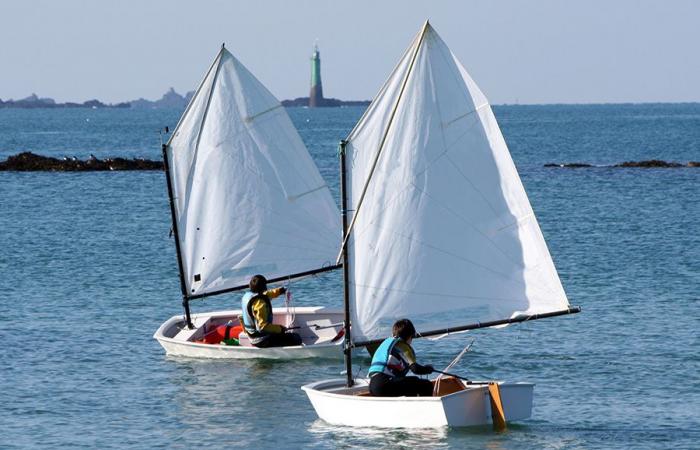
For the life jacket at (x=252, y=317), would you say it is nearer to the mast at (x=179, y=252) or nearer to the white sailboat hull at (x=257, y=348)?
the white sailboat hull at (x=257, y=348)

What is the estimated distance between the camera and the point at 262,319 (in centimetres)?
3128

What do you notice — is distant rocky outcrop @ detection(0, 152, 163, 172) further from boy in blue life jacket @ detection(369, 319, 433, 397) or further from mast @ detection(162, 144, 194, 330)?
boy in blue life jacket @ detection(369, 319, 433, 397)

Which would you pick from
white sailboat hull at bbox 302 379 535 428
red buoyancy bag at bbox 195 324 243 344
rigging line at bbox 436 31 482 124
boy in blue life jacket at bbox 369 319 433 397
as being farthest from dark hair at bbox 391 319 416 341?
red buoyancy bag at bbox 195 324 243 344

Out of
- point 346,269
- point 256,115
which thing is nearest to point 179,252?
point 256,115

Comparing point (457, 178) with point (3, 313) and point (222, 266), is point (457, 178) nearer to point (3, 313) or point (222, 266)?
point (222, 266)

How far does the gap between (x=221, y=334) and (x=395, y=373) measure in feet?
32.3

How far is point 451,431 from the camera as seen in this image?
24.1m

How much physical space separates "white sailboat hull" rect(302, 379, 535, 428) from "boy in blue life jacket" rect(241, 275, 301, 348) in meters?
5.98

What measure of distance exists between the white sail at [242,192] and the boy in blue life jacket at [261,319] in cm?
317

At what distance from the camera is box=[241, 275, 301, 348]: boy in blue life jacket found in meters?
31.0

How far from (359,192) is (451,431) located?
4.65 meters

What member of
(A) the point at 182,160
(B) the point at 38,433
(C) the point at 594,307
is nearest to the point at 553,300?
(B) the point at 38,433

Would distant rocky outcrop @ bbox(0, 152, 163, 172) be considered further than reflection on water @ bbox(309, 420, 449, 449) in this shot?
Yes

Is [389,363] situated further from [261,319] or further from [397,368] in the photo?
[261,319]
